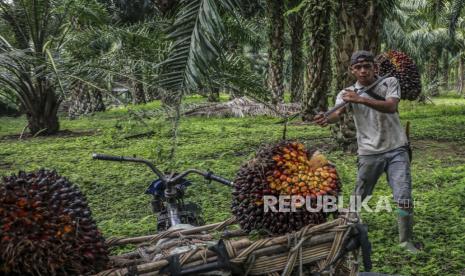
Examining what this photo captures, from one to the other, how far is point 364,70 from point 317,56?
7561mm

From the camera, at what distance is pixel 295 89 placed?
17.5m

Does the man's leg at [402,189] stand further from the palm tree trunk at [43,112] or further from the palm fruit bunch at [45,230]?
the palm tree trunk at [43,112]

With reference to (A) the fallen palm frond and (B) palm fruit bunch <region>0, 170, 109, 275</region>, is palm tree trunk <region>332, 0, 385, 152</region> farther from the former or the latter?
(A) the fallen palm frond

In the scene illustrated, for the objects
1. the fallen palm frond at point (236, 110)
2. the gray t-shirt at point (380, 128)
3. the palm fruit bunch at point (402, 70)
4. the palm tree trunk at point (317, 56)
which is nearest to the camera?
the gray t-shirt at point (380, 128)

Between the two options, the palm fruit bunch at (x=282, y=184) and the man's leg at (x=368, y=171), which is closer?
the palm fruit bunch at (x=282, y=184)

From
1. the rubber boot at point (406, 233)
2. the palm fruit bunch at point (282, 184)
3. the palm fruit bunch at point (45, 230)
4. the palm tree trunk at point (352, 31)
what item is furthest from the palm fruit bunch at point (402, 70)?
the palm fruit bunch at point (45, 230)

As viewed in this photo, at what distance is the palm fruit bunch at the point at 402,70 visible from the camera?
4.86m

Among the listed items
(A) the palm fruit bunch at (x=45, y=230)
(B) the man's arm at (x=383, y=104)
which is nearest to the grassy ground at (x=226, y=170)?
(B) the man's arm at (x=383, y=104)

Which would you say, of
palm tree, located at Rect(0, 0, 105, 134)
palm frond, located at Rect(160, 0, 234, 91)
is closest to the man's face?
palm frond, located at Rect(160, 0, 234, 91)

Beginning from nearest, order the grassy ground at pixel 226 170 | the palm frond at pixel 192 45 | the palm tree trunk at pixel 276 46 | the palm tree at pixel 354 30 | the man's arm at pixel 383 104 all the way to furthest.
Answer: the palm frond at pixel 192 45, the man's arm at pixel 383 104, the grassy ground at pixel 226 170, the palm tree at pixel 354 30, the palm tree trunk at pixel 276 46

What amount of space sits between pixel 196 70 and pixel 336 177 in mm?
1393

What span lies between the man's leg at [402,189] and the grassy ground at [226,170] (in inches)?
5.3

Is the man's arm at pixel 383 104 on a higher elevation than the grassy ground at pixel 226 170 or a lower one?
higher

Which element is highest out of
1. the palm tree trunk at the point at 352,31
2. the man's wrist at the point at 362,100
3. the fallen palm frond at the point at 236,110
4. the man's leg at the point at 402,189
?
the palm tree trunk at the point at 352,31
